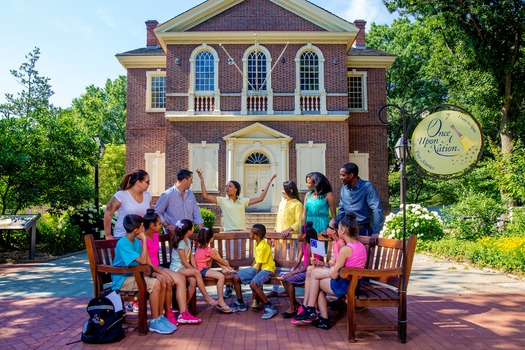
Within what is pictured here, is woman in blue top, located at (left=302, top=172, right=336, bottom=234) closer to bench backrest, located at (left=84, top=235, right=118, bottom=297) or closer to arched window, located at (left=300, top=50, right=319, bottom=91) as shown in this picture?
bench backrest, located at (left=84, top=235, right=118, bottom=297)

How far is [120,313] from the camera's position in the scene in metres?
4.60

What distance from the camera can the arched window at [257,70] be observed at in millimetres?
18828

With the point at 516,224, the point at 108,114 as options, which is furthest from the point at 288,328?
the point at 108,114

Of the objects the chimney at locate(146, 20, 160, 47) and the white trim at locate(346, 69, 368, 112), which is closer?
the white trim at locate(346, 69, 368, 112)

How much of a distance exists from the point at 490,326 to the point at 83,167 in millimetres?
11858

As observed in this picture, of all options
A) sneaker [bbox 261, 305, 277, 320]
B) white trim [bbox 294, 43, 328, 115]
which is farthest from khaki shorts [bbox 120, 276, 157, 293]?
white trim [bbox 294, 43, 328, 115]

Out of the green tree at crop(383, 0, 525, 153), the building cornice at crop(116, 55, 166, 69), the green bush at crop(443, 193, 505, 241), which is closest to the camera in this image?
the green bush at crop(443, 193, 505, 241)

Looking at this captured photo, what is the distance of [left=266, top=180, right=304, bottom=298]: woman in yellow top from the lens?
6152 mm

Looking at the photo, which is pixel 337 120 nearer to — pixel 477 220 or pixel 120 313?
pixel 477 220

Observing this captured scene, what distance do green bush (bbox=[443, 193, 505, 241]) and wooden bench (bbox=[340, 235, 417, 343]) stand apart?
7.78 meters

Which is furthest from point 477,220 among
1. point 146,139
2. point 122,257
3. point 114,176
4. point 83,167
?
point 114,176

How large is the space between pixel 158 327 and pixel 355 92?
18230 mm

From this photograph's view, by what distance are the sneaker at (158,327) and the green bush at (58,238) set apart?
27.3 ft

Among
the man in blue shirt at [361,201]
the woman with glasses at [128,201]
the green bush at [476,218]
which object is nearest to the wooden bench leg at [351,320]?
the man in blue shirt at [361,201]
